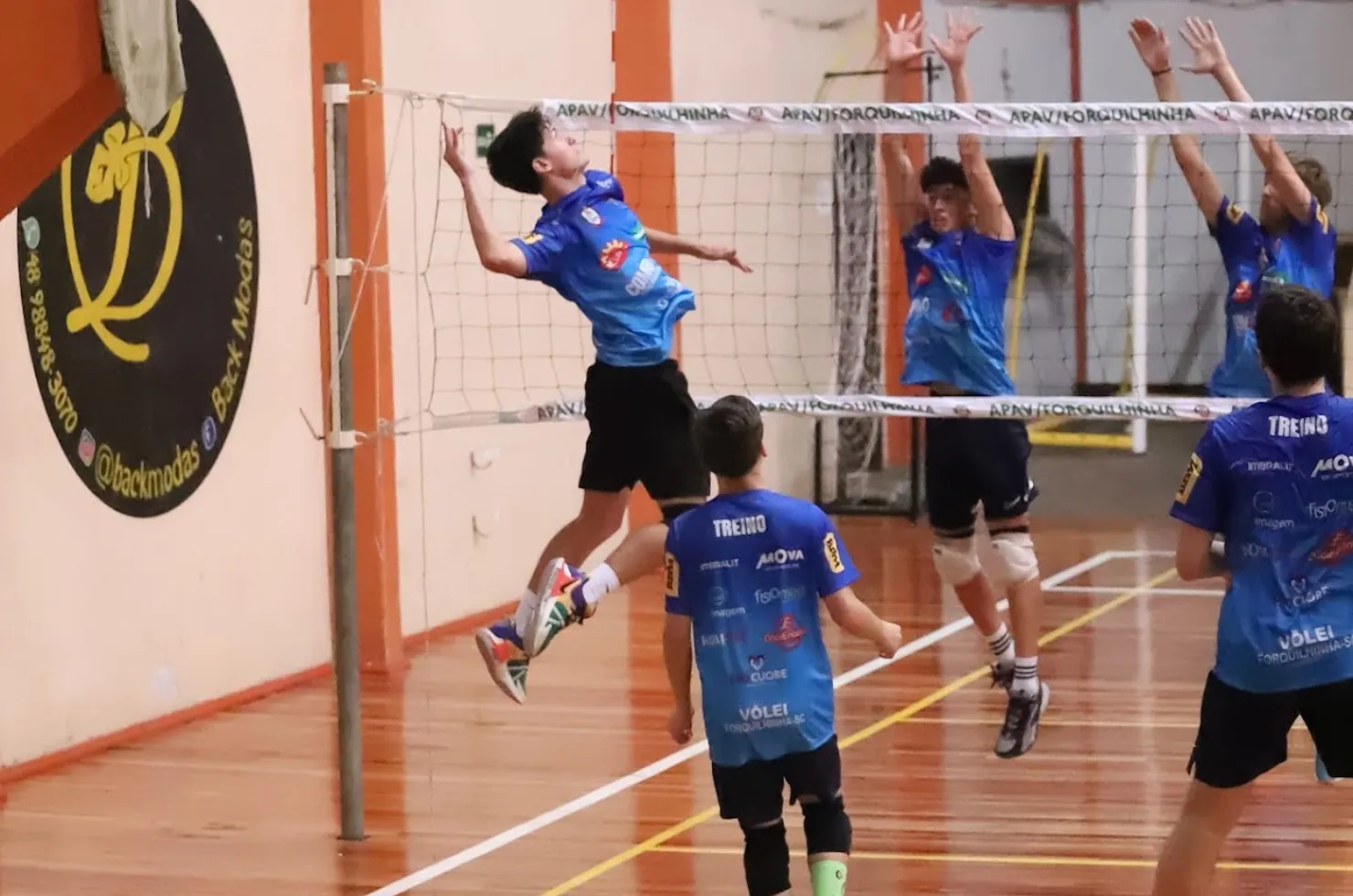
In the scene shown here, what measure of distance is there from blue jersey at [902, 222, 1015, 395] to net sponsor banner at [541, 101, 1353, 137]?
0.53 m

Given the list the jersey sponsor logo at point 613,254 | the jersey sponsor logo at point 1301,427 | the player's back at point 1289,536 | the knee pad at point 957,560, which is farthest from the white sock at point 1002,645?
the jersey sponsor logo at point 1301,427

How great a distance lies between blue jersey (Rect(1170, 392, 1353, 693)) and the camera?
12.1 ft

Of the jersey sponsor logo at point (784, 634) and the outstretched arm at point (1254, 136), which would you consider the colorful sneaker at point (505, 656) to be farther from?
the outstretched arm at point (1254, 136)

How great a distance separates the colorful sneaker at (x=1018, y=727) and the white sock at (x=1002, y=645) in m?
0.17

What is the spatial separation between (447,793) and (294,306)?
2348mm

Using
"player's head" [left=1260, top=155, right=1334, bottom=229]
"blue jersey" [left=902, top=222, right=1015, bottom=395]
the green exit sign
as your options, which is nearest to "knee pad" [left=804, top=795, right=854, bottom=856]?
"blue jersey" [left=902, top=222, right=1015, bottom=395]

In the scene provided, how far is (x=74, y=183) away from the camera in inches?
249

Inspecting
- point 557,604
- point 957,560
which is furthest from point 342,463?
point 957,560

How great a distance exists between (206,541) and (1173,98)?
3492 millimetres

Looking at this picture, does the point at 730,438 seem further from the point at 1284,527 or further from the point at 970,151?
the point at 970,151

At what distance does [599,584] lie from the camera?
5391 mm

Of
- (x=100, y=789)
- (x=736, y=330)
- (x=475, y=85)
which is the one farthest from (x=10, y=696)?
(x=736, y=330)

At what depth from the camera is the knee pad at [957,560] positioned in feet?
20.0

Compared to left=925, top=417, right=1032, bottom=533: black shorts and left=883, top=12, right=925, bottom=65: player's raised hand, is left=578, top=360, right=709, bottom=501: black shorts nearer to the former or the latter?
left=925, top=417, right=1032, bottom=533: black shorts
